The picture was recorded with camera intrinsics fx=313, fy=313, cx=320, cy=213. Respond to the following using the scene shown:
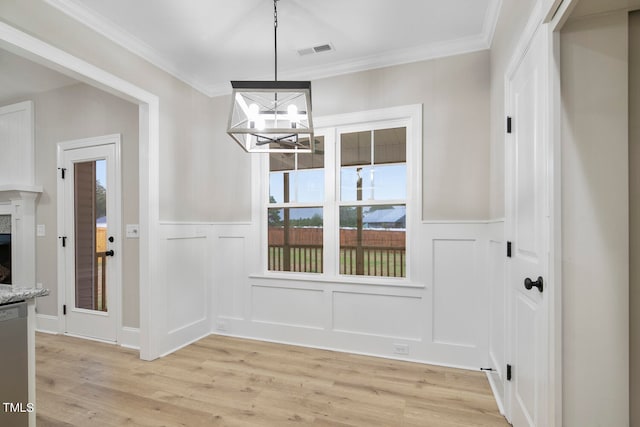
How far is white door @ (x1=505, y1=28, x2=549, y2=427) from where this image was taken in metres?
1.41

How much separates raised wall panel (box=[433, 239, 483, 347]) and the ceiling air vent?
2.02m

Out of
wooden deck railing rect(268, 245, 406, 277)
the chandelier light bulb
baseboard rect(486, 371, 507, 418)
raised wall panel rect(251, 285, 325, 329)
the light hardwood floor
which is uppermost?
the chandelier light bulb

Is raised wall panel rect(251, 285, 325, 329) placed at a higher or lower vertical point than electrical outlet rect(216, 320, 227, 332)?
higher

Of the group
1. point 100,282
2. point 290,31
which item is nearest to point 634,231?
point 290,31

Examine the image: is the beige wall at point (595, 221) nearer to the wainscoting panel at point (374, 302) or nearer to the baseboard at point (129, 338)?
the wainscoting panel at point (374, 302)

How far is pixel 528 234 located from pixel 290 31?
233 cm

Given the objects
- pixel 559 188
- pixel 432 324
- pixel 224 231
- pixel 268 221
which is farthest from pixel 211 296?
pixel 559 188

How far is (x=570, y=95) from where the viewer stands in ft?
4.17

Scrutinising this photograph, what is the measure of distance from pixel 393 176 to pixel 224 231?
2.00 m

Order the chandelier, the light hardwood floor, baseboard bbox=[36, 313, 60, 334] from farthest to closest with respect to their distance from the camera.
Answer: baseboard bbox=[36, 313, 60, 334] < the light hardwood floor < the chandelier

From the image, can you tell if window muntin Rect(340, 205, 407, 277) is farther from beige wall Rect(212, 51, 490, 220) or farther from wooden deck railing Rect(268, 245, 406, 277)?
beige wall Rect(212, 51, 490, 220)

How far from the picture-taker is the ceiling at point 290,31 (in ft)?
7.62

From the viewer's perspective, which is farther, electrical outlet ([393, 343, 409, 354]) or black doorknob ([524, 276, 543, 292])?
electrical outlet ([393, 343, 409, 354])

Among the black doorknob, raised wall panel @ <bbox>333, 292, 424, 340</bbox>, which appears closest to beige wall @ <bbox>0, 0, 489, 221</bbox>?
raised wall panel @ <bbox>333, 292, 424, 340</bbox>
